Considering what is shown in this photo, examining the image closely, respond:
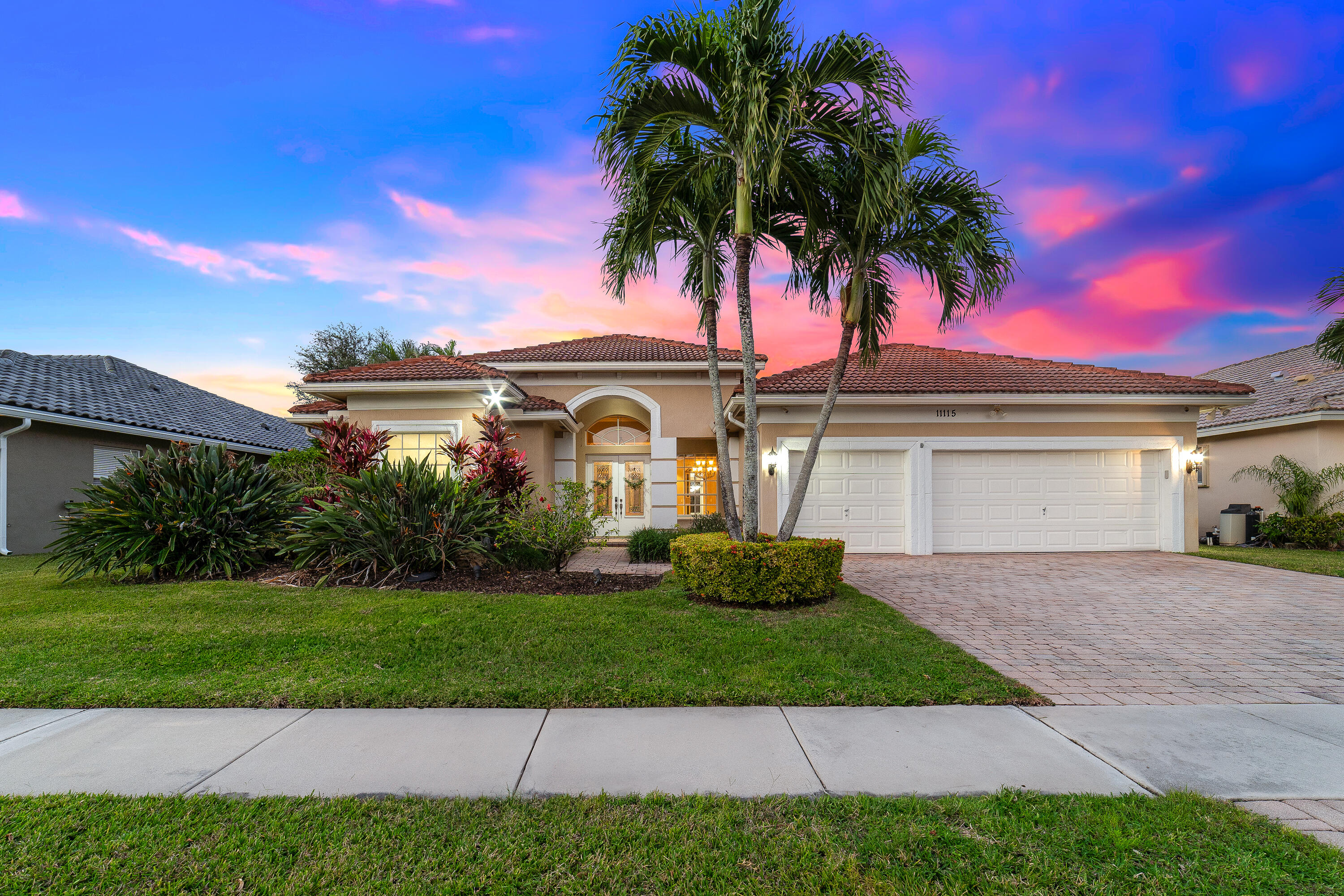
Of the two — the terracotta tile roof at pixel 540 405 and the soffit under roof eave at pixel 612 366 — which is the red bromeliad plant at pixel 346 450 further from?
the soffit under roof eave at pixel 612 366

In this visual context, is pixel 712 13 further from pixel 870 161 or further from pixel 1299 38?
pixel 1299 38

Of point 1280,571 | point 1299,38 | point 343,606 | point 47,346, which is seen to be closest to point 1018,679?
point 343,606

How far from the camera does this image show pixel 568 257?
11.8 meters

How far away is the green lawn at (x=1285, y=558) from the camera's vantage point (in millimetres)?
9852

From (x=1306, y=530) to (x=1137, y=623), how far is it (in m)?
12.1

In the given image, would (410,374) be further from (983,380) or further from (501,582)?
(983,380)

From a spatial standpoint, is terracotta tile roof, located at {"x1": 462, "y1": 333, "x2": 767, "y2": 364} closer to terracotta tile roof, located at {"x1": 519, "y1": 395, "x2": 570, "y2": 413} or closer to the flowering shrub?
terracotta tile roof, located at {"x1": 519, "y1": 395, "x2": 570, "y2": 413}

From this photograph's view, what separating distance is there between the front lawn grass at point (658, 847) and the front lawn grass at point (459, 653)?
4.27ft

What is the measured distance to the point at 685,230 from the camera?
7664 millimetres

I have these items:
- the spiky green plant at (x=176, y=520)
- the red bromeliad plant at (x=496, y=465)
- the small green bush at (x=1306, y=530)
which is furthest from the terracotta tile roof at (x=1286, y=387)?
the spiky green plant at (x=176, y=520)

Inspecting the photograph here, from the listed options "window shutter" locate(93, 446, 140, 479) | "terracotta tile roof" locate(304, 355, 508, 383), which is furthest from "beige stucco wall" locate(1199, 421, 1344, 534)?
"window shutter" locate(93, 446, 140, 479)

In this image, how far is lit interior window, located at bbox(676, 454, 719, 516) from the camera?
A: 15180 mm

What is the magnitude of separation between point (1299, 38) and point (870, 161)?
34.3ft

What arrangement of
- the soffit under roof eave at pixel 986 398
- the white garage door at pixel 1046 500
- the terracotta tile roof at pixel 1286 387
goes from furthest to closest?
the terracotta tile roof at pixel 1286 387 < the white garage door at pixel 1046 500 < the soffit under roof eave at pixel 986 398
